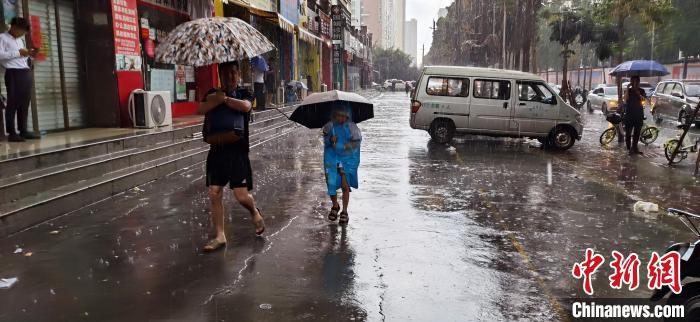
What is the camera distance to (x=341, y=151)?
6.20 meters

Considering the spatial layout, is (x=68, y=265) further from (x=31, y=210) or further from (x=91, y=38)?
(x=91, y=38)

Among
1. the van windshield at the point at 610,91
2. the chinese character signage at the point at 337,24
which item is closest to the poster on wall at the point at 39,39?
the van windshield at the point at 610,91

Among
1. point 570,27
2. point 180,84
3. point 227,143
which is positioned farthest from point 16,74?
point 570,27

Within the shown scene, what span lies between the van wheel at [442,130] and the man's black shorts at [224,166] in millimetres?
9363

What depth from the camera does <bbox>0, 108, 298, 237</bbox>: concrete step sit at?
19.5ft

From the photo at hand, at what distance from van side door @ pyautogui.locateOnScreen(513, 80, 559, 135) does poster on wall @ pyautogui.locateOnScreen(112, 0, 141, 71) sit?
9.32m

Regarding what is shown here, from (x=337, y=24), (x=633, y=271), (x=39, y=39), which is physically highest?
(x=337, y=24)

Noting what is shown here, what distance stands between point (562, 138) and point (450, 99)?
302cm

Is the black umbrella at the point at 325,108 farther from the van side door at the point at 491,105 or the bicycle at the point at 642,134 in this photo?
the bicycle at the point at 642,134

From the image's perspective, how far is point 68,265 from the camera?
4766 mm

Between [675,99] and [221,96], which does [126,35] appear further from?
[675,99]

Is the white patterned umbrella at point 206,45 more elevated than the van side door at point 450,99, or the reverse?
the white patterned umbrella at point 206,45

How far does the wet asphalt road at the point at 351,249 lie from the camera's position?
3945 mm

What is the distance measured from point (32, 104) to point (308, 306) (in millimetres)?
7770
